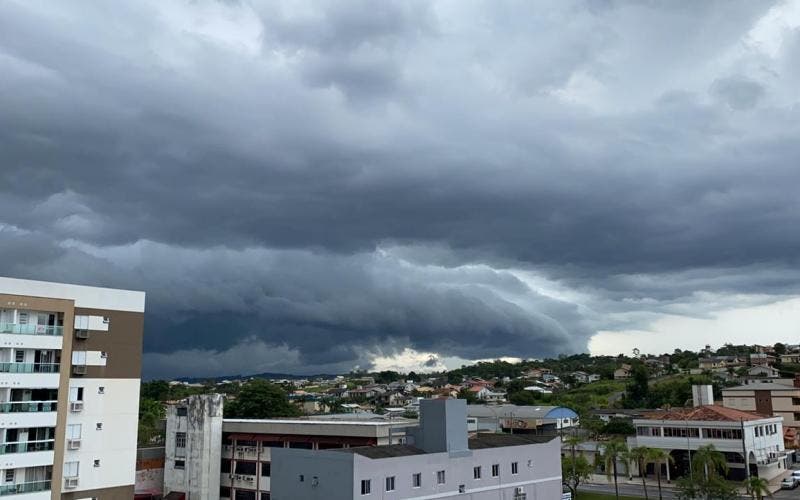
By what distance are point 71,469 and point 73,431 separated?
9.80ft

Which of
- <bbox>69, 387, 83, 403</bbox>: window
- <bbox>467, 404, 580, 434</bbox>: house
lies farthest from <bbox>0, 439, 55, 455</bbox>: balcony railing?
<bbox>467, 404, 580, 434</bbox>: house

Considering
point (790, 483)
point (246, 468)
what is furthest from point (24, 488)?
point (790, 483)

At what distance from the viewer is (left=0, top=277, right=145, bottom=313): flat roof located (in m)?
52.8

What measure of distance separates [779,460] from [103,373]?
8327cm

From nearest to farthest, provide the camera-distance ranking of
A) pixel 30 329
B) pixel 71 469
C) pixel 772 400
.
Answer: pixel 30 329, pixel 71 469, pixel 772 400

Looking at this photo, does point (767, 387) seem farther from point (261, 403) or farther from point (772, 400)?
point (261, 403)

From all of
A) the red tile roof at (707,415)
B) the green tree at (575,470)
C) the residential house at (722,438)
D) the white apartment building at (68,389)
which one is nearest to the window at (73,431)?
the white apartment building at (68,389)

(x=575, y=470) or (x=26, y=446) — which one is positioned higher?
(x=26, y=446)

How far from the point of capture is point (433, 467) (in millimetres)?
54438

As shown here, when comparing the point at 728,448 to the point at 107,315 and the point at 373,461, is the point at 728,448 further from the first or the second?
the point at 107,315

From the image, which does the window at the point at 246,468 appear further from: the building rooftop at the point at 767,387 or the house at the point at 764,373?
the house at the point at 764,373

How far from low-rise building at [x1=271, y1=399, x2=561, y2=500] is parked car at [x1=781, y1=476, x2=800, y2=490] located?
37.3 metres

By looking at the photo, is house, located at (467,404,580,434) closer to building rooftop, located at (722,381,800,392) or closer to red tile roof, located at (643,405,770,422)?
building rooftop, located at (722,381,800,392)

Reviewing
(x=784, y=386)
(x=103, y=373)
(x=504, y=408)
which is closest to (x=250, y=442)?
(x=103, y=373)
